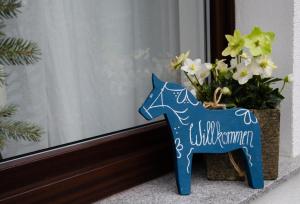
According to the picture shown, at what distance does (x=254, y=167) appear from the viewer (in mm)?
832

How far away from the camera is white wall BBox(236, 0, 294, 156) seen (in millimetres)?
1021

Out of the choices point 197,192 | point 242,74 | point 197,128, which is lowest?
point 197,192

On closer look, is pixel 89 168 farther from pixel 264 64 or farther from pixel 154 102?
pixel 264 64

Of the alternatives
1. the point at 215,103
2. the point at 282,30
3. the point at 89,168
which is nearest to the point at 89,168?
the point at 89,168

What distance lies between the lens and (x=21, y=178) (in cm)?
68

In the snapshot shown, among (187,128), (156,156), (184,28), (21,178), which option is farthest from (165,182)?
(184,28)

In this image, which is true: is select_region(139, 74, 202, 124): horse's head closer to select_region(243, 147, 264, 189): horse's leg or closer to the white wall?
select_region(243, 147, 264, 189): horse's leg

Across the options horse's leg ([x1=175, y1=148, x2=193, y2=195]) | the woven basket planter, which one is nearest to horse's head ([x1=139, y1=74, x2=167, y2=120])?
horse's leg ([x1=175, y1=148, x2=193, y2=195])

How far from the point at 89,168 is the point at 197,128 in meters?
Answer: 0.26

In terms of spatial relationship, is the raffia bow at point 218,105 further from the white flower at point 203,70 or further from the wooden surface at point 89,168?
the wooden surface at point 89,168

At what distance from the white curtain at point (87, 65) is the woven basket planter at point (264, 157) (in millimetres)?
233

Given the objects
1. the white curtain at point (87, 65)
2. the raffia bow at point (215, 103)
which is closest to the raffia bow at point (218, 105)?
the raffia bow at point (215, 103)

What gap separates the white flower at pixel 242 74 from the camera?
2.74ft

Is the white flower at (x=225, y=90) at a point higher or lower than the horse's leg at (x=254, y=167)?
higher
